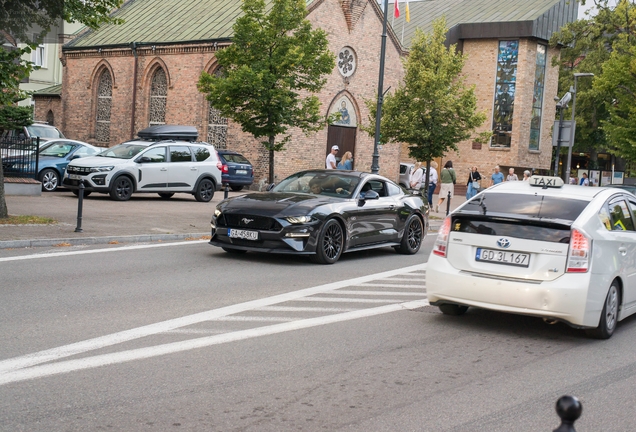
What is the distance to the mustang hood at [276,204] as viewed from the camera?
40.5 ft

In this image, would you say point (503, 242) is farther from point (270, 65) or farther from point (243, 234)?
point (270, 65)

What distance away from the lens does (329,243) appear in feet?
42.1

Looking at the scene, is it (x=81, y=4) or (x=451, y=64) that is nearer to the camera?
(x=81, y=4)

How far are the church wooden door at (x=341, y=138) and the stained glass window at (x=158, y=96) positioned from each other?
8.37 meters

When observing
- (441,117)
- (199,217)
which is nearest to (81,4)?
(199,217)

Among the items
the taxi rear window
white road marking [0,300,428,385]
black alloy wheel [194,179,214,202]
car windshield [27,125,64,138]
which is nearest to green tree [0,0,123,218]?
white road marking [0,300,428,385]

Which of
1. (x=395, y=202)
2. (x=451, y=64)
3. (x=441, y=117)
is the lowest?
(x=395, y=202)

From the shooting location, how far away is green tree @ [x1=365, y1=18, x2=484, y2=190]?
2614cm

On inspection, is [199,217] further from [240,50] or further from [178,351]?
[178,351]

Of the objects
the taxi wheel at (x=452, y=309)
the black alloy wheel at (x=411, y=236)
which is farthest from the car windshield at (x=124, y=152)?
the taxi wheel at (x=452, y=309)

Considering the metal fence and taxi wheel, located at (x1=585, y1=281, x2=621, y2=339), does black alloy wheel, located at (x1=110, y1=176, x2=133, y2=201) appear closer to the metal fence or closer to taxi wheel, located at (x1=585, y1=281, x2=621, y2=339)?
the metal fence

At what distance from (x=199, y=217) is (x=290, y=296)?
34.4ft

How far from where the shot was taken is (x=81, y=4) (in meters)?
16.0

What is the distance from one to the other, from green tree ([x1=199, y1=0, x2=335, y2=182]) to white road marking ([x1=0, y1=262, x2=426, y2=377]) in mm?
10916
